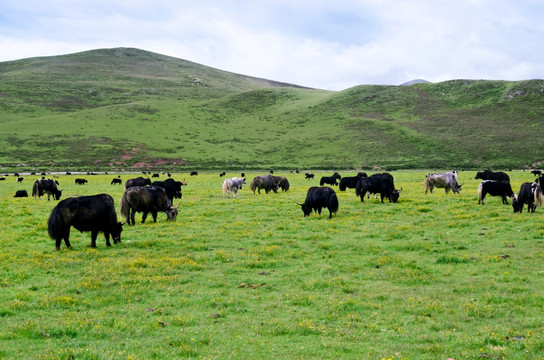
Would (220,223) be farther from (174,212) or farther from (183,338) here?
(183,338)

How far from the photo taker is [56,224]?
1557 cm

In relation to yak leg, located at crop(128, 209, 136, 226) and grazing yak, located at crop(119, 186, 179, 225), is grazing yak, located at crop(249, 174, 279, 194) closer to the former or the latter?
grazing yak, located at crop(119, 186, 179, 225)

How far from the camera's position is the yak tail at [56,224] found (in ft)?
51.0

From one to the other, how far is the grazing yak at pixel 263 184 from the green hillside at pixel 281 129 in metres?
62.3

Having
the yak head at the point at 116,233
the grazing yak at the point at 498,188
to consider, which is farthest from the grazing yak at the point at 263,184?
the yak head at the point at 116,233

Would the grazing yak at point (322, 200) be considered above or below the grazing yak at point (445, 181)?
below

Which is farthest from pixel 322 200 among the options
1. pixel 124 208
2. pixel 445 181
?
pixel 445 181

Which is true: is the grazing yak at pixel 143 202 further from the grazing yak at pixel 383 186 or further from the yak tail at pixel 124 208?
the grazing yak at pixel 383 186

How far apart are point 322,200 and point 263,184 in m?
16.8

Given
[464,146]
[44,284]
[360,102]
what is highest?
[360,102]

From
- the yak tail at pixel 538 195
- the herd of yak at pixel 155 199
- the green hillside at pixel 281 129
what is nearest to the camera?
the herd of yak at pixel 155 199

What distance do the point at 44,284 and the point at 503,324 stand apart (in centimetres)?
1155

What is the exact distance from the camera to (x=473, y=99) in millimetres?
148500

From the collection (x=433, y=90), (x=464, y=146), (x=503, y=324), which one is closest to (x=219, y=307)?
(x=503, y=324)
